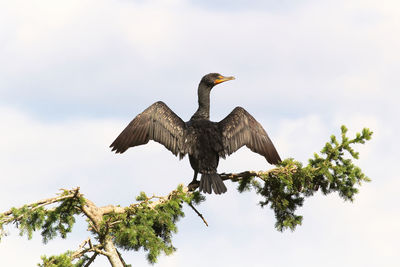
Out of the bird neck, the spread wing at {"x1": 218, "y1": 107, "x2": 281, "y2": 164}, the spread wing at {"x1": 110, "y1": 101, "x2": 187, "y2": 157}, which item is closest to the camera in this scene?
the spread wing at {"x1": 110, "y1": 101, "x2": 187, "y2": 157}

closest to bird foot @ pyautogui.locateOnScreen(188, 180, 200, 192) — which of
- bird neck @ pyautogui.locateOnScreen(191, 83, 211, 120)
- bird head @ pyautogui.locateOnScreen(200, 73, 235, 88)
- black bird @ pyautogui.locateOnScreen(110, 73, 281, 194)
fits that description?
black bird @ pyautogui.locateOnScreen(110, 73, 281, 194)

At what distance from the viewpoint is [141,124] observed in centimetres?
891

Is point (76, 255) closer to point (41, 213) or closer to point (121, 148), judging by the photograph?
point (41, 213)

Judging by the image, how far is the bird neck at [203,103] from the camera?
960 cm

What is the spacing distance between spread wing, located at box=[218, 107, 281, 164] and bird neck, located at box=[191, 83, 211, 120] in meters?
0.42

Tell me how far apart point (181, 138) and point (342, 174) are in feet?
7.98

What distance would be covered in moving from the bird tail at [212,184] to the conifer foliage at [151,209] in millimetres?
215

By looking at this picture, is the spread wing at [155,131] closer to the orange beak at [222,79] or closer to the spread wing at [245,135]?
the spread wing at [245,135]

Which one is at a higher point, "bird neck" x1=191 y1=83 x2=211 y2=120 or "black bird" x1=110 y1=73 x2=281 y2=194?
"bird neck" x1=191 y1=83 x2=211 y2=120

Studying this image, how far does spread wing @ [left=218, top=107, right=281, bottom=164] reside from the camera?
9078mm

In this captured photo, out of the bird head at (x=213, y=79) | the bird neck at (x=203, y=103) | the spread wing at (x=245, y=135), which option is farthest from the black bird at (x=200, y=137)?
the bird head at (x=213, y=79)

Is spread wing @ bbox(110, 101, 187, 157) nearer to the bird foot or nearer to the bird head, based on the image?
the bird foot

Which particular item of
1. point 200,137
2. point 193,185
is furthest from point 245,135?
point 193,185

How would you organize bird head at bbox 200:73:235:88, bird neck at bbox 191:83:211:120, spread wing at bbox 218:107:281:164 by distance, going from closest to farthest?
spread wing at bbox 218:107:281:164 → bird neck at bbox 191:83:211:120 → bird head at bbox 200:73:235:88
